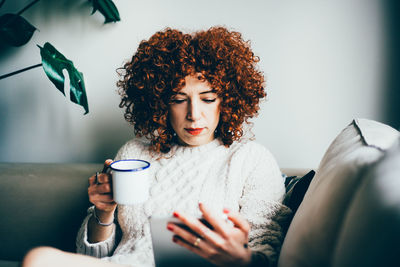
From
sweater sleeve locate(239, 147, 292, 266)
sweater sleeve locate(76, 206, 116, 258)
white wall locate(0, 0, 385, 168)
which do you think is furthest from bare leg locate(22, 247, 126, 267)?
white wall locate(0, 0, 385, 168)

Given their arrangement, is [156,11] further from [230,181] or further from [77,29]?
[230,181]

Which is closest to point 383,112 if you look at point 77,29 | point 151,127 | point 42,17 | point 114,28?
point 151,127

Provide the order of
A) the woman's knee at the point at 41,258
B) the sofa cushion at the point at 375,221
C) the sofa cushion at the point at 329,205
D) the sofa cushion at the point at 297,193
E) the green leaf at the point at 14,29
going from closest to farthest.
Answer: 1. the sofa cushion at the point at 375,221
2. the sofa cushion at the point at 329,205
3. the woman's knee at the point at 41,258
4. the sofa cushion at the point at 297,193
5. the green leaf at the point at 14,29

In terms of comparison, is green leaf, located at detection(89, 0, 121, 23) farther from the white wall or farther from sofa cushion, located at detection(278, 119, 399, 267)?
sofa cushion, located at detection(278, 119, 399, 267)

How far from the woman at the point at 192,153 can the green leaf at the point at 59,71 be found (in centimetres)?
19

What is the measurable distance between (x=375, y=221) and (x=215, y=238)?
0.33m

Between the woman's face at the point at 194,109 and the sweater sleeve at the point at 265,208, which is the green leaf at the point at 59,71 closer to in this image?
the woman's face at the point at 194,109

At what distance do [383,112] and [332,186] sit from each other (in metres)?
0.88

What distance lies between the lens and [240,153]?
105cm

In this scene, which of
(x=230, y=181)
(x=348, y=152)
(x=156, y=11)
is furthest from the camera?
(x=156, y=11)

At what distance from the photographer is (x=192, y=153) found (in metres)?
1.09

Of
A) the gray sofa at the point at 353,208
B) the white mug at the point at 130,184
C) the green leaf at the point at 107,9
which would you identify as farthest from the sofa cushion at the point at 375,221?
the green leaf at the point at 107,9

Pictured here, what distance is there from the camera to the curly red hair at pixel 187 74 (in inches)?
39.8

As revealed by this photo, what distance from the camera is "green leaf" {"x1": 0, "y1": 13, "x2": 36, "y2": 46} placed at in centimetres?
124
